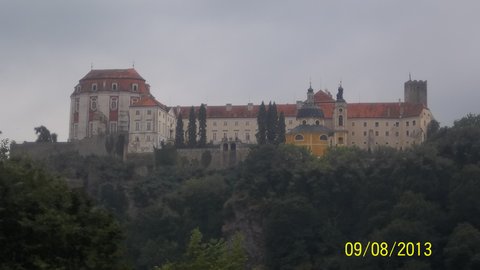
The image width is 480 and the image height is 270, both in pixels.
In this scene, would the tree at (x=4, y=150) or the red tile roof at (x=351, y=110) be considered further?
the red tile roof at (x=351, y=110)

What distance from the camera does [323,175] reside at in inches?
3287

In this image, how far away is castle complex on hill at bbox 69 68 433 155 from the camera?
99.2 m

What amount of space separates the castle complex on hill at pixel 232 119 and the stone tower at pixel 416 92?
7.82 ft

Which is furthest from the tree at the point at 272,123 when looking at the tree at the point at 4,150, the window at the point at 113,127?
the tree at the point at 4,150

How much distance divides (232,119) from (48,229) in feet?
242

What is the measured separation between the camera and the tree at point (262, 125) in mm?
94812

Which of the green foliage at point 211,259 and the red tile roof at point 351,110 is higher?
the red tile roof at point 351,110

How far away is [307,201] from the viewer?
8088 centimetres

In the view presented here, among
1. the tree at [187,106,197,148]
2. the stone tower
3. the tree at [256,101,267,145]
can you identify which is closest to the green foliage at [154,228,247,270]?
the tree at [256,101,267,145]

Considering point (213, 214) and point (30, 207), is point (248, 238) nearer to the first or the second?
point (213, 214)

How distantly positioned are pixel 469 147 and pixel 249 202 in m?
15.5

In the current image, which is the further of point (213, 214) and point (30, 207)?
point (213, 214)

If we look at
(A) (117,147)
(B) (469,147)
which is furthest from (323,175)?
(A) (117,147)

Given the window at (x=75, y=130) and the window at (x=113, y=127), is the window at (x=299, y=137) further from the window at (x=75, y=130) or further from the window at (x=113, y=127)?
the window at (x=75, y=130)
